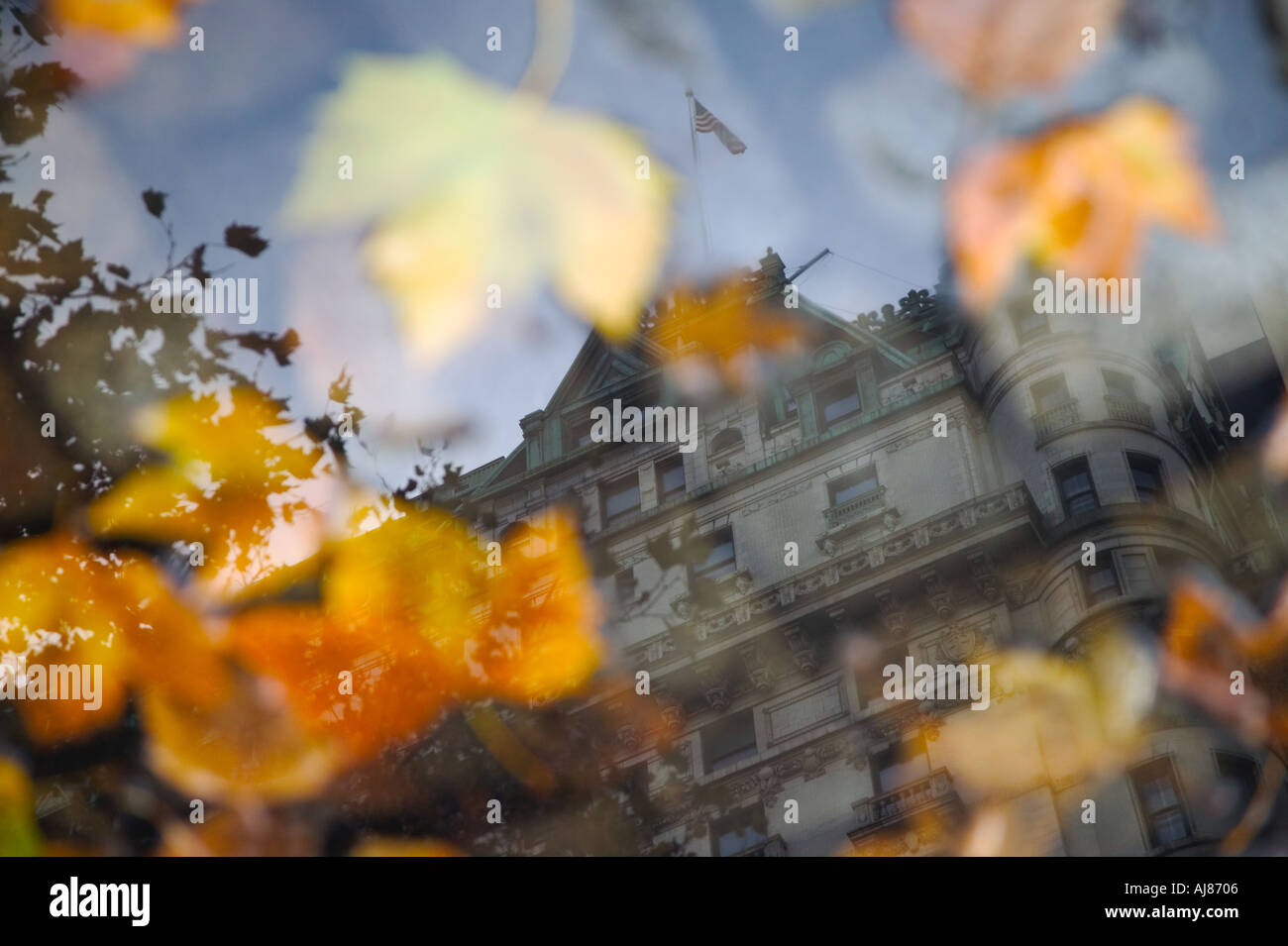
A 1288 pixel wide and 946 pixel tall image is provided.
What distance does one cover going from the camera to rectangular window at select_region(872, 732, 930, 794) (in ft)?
100

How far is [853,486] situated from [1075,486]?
17.9ft

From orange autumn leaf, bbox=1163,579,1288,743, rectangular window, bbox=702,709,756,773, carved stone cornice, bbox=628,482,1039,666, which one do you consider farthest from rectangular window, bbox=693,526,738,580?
orange autumn leaf, bbox=1163,579,1288,743

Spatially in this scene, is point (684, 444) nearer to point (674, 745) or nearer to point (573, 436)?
point (573, 436)

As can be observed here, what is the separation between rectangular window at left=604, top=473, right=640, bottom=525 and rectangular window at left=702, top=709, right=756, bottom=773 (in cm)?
844

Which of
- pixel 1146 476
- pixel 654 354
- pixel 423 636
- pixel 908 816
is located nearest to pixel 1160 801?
pixel 908 816

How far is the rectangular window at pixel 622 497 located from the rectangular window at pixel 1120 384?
12.7 metres

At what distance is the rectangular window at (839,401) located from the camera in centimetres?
3900

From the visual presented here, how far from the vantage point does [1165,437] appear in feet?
116

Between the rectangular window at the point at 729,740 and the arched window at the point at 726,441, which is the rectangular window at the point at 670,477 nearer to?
the arched window at the point at 726,441

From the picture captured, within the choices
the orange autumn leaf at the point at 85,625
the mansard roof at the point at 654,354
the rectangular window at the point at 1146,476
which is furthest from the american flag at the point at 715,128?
the orange autumn leaf at the point at 85,625
